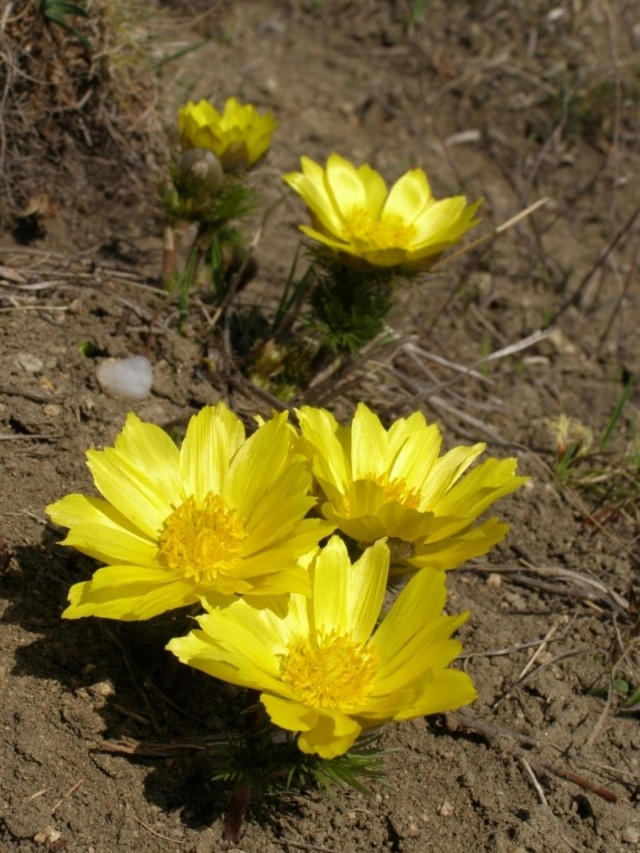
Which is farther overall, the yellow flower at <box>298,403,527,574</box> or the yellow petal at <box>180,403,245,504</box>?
the yellow petal at <box>180,403,245,504</box>

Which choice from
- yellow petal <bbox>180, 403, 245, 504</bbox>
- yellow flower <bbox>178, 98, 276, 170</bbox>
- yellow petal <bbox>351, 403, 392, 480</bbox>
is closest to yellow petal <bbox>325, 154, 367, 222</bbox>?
yellow flower <bbox>178, 98, 276, 170</bbox>

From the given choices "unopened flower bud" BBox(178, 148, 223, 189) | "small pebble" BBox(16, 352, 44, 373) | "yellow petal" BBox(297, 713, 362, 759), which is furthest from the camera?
"unopened flower bud" BBox(178, 148, 223, 189)

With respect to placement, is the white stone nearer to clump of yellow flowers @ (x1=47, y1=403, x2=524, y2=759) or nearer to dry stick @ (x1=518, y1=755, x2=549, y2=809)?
clump of yellow flowers @ (x1=47, y1=403, x2=524, y2=759)

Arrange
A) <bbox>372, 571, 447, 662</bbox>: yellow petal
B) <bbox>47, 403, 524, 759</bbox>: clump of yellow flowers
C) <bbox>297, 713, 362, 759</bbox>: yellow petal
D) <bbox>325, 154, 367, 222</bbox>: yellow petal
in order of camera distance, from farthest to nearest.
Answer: <bbox>325, 154, 367, 222</bbox>: yellow petal < <bbox>372, 571, 447, 662</bbox>: yellow petal < <bbox>47, 403, 524, 759</bbox>: clump of yellow flowers < <bbox>297, 713, 362, 759</bbox>: yellow petal

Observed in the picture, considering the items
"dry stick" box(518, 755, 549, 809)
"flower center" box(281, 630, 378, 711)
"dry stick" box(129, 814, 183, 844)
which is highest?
"flower center" box(281, 630, 378, 711)

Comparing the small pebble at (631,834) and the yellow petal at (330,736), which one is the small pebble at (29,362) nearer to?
the yellow petal at (330,736)

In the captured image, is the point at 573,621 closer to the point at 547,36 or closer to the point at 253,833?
the point at 253,833

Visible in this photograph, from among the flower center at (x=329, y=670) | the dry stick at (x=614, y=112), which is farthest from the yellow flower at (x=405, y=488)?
the dry stick at (x=614, y=112)
